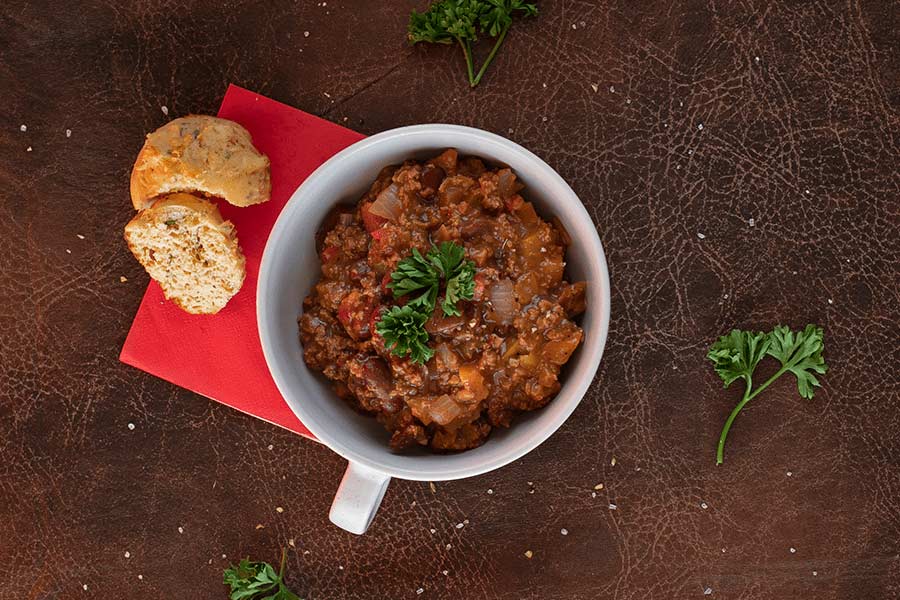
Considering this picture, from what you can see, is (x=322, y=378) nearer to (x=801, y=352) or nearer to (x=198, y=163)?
(x=198, y=163)

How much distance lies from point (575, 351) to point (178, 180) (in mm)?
1462

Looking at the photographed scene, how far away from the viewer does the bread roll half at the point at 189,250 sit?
2.75m

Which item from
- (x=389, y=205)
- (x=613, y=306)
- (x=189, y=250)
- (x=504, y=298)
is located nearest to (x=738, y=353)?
(x=613, y=306)

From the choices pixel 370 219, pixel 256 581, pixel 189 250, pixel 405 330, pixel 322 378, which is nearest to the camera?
pixel 405 330

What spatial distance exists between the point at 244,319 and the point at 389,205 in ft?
2.80

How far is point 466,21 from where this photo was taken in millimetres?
2867

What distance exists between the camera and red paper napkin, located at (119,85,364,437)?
2.96 m

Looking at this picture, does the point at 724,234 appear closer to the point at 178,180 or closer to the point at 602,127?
the point at 602,127

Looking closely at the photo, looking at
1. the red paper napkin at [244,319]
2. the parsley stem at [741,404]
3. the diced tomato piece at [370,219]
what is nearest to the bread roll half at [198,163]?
the red paper napkin at [244,319]

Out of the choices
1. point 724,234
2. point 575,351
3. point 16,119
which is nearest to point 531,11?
point 724,234

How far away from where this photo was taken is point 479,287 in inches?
92.1

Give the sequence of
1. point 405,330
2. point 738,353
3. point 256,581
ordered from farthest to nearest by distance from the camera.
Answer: point 256,581, point 738,353, point 405,330

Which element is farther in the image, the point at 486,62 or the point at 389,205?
the point at 486,62

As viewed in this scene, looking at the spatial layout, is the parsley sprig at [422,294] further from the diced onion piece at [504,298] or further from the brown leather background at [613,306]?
the brown leather background at [613,306]
